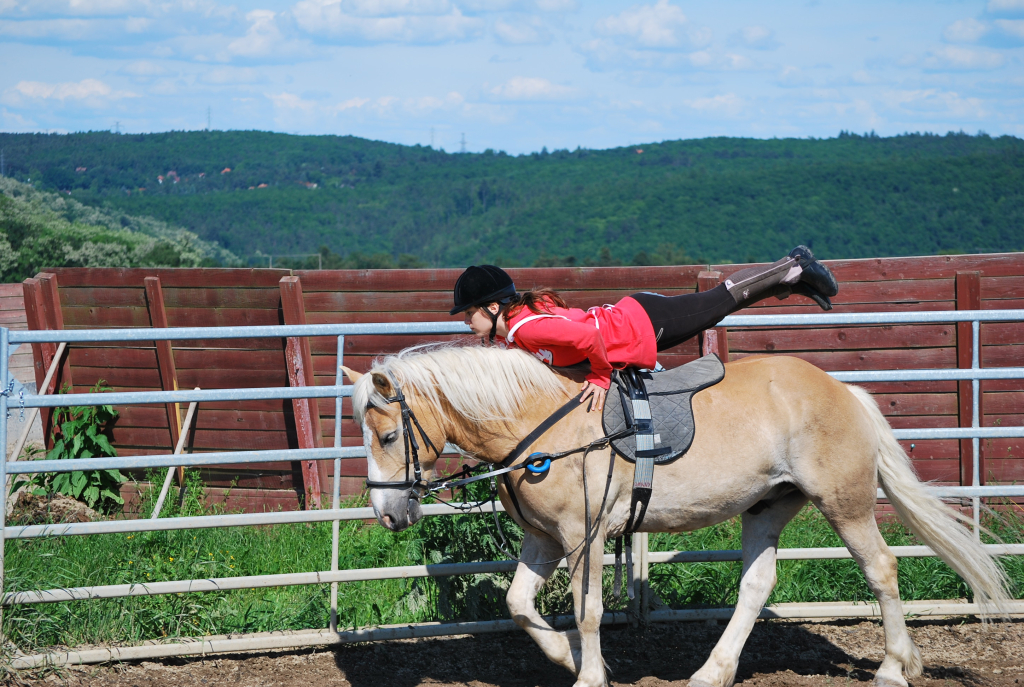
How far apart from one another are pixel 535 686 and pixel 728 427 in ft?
5.24

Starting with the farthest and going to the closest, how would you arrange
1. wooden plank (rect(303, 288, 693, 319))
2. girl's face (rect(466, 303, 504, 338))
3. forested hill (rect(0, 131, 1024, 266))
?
forested hill (rect(0, 131, 1024, 266)), wooden plank (rect(303, 288, 693, 319)), girl's face (rect(466, 303, 504, 338))

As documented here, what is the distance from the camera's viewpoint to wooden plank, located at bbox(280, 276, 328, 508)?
21.7 feet

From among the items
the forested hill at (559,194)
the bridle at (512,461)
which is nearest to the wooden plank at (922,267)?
the bridle at (512,461)

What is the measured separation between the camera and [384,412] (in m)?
3.17

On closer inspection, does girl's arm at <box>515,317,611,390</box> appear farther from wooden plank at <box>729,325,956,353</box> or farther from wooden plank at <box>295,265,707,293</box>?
wooden plank at <box>729,325,956,353</box>

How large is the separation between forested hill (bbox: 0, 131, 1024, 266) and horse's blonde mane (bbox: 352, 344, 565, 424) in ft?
93.1

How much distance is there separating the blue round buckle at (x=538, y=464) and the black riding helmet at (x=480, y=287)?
2.16 ft

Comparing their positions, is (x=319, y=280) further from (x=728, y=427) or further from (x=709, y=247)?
(x=709, y=247)

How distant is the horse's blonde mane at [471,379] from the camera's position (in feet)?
10.6

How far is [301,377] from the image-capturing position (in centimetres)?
671

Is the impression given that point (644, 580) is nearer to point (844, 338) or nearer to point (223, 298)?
point (844, 338)

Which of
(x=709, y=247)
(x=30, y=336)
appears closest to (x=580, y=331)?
(x=30, y=336)

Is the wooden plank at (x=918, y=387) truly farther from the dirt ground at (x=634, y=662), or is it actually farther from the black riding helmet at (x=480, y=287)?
the black riding helmet at (x=480, y=287)

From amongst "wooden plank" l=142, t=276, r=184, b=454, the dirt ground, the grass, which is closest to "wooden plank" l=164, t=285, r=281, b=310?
"wooden plank" l=142, t=276, r=184, b=454
